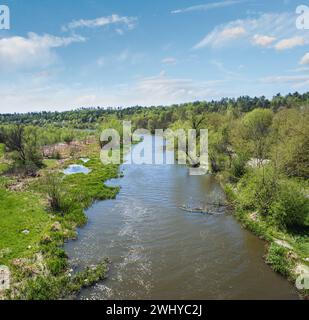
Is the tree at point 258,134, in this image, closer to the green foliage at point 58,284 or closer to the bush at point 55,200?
the bush at point 55,200

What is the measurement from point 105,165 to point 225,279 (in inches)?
1584

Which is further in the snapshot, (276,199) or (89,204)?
(89,204)

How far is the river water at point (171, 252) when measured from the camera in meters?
16.9

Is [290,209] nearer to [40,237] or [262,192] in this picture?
[262,192]

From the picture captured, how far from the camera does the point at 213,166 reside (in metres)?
47.5

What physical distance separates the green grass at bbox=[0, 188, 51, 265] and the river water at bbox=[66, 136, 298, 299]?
9.68 ft

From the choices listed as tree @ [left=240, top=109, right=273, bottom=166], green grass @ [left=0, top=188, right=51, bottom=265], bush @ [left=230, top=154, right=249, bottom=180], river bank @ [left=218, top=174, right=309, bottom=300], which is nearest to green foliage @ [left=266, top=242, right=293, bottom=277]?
river bank @ [left=218, top=174, right=309, bottom=300]

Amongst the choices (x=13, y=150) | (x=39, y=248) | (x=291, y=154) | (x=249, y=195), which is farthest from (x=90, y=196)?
(x=13, y=150)

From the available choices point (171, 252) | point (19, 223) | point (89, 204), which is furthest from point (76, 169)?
point (171, 252)

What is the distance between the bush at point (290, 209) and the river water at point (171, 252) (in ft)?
8.52

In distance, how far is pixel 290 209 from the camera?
23250mm

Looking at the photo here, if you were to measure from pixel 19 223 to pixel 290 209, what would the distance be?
70.7ft

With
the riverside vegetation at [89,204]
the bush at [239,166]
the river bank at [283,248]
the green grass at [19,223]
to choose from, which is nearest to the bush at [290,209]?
the riverside vegetation at [89,204]

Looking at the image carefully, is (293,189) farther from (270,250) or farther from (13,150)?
(13,150)
